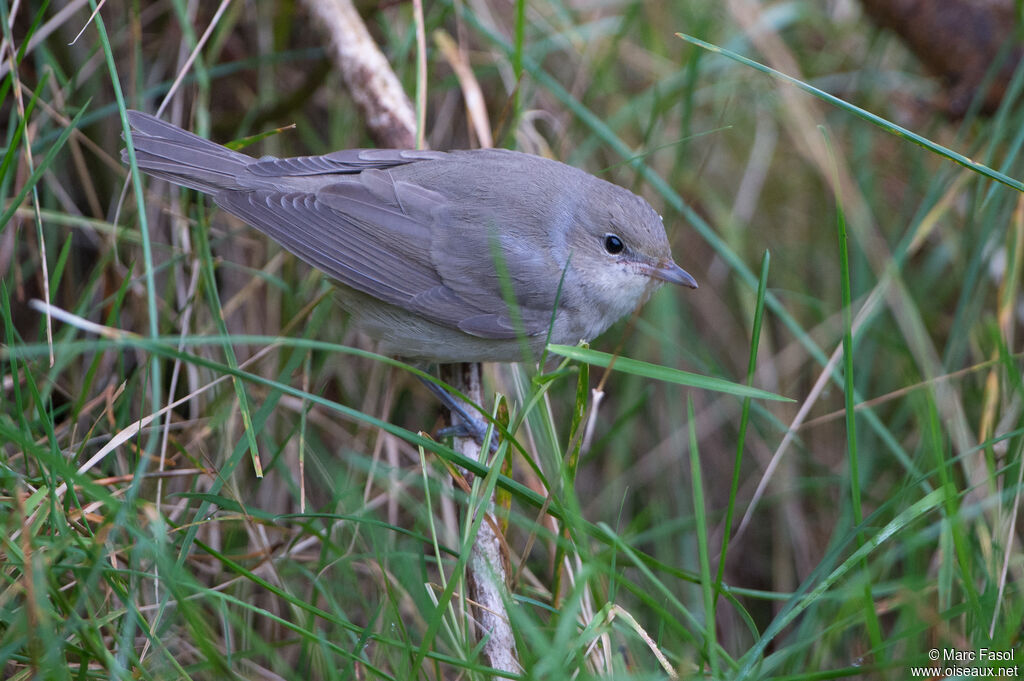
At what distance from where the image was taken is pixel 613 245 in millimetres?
2943

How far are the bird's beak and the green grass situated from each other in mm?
271

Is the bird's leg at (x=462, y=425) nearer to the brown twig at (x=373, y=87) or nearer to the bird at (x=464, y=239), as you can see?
the brown twig at (x=373, y=87)

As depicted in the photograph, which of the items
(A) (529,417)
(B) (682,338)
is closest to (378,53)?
(A) (529,417)

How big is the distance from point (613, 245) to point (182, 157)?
146cm

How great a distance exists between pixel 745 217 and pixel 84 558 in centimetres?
345

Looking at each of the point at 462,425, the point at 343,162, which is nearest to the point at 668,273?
the point at 462,425

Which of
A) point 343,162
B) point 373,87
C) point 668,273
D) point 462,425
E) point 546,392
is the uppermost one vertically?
point 373,87

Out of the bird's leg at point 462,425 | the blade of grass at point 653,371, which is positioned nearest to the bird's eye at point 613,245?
the bird's leg at point 462,425

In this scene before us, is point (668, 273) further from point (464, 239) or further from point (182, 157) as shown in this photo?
point (182, 157)

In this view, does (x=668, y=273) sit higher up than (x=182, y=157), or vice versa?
(x=182, y=157)

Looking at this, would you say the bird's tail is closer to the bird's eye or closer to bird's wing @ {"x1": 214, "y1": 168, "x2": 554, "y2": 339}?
bird's wing @ {"x1": 214, "y1": 168, "x2": 554, "y2": 339}

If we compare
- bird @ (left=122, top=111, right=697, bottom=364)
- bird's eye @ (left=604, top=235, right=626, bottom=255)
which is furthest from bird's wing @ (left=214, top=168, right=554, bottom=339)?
bird's eye @ (left=604, top=235, right=626, bottom=255)

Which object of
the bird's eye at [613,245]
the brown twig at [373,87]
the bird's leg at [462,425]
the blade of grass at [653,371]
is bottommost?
the bird's leg at [462,425]

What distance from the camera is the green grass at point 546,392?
1948 mm
